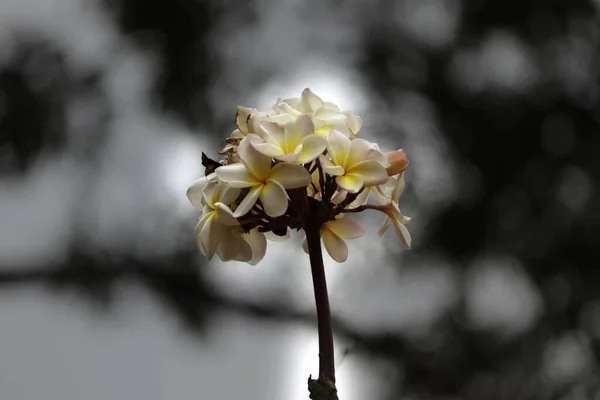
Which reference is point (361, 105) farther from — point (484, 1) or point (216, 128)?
point (484, 1)

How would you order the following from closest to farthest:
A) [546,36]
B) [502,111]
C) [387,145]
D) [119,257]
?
[119,257]
[387,145]
[502,111]
[546,36]

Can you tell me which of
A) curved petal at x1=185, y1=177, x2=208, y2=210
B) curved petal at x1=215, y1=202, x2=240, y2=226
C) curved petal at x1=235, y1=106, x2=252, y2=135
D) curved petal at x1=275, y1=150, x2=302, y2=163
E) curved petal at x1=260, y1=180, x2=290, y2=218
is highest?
curved petal at x1=235, y1=106, x2=252, y2=135

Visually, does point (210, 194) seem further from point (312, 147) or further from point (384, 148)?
point (384, 148)

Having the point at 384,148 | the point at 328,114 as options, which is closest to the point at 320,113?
the point at 328,114

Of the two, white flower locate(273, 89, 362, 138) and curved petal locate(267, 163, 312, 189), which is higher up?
white flower locate(273, 89, 362, 138)

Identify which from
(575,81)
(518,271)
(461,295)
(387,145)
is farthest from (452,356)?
(575,81)

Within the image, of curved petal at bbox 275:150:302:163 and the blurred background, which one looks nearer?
curved petal at bbox 275:150:302:163

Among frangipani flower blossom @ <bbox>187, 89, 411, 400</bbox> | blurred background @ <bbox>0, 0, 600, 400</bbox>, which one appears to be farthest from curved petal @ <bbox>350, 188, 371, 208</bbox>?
blurred background @ <bbox>0, 0, 600, 400</bbox>

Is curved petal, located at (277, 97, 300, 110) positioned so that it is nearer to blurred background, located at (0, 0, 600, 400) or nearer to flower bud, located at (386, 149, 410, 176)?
flower bud, located at (386, 149, 410, 176)

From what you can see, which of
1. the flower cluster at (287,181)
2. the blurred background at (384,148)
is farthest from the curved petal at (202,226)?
the blurred background at (384,148)
